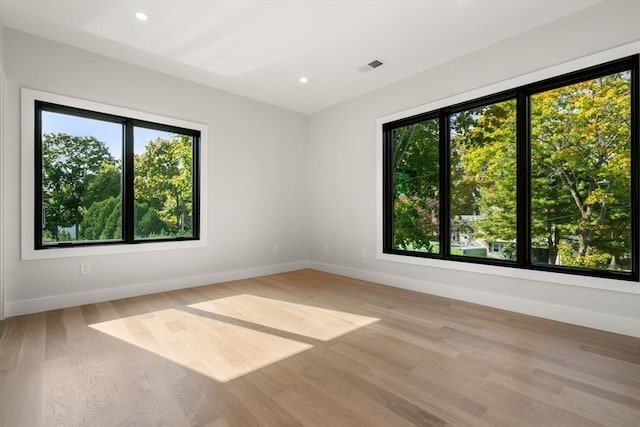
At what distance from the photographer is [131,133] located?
3684 mm

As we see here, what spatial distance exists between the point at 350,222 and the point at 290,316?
Answer: 211cm

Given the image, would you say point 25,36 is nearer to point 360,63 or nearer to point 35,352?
point 35,352

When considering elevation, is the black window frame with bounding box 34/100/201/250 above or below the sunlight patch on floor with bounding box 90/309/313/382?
above

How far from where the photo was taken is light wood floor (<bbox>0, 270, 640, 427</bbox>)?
1.53 m

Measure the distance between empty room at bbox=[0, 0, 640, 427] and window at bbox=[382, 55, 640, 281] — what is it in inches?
0.7

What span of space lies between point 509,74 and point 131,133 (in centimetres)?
421

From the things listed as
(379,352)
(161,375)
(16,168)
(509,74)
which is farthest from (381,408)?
(16,168)

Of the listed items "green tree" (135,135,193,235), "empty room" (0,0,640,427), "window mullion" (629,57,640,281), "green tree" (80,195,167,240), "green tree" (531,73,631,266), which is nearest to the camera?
"empty room" (0,0,640,427)

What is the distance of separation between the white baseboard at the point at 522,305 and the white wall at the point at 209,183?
177 cm

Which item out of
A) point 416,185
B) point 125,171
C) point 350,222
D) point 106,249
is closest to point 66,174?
point 125,171

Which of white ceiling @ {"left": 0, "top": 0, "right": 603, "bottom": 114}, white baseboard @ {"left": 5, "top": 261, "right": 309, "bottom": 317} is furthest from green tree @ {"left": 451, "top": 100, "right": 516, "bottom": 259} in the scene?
white baseboard @ {"left": 5, "top": 261, "right": 309, "bottom": 317}

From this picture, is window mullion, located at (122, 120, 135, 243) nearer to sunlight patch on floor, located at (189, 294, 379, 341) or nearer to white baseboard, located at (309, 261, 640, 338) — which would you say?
sunlight patch on floor, located at (189, 294, 379, 341)

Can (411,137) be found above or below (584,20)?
below

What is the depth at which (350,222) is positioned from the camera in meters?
4.75
